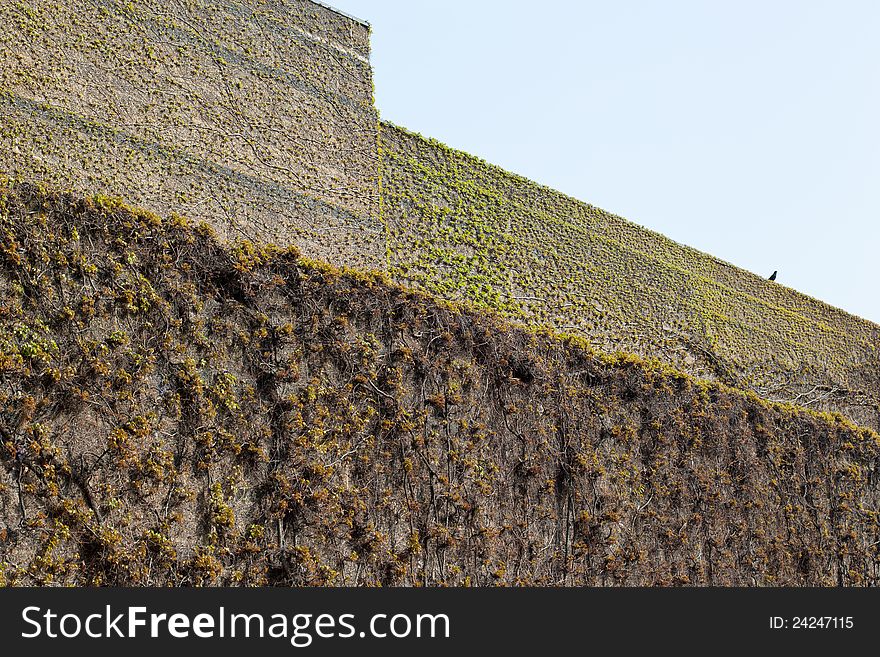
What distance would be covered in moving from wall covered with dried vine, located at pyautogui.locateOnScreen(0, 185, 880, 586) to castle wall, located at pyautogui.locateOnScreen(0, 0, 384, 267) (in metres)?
4.15

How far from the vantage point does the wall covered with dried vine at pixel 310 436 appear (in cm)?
500

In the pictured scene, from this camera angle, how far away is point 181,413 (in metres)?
5.51

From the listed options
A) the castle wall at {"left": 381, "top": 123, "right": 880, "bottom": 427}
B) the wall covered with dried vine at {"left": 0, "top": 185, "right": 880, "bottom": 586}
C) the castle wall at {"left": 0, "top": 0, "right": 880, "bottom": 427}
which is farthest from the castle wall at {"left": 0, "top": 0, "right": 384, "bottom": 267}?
the wall covered with dried vine at {"left": 0, "top": 185, "right": 880, "bottom": 586}

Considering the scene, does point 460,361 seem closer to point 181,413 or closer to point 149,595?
point 181,413

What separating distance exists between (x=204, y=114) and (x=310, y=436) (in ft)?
21.8

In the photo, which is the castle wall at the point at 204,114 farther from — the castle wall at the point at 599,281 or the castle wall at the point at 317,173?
the castle wall at the point at 599,281

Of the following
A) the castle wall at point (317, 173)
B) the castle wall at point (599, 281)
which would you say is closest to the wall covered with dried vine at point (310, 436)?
the castle wall at point (317, 173)

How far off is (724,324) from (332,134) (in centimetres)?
977

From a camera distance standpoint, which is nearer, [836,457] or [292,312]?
[292,312]

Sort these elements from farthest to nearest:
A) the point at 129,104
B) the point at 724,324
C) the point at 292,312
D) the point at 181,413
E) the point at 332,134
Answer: the point at 724,324 < the point at 332,134 < the point at 129,104 < the point at 292,312 < the point at 181,413

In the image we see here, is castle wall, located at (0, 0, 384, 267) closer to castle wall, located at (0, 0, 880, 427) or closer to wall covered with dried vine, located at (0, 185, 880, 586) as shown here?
castle wall, located at (0, 0, 880, 427)

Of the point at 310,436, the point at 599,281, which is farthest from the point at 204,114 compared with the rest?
the point at 599,281

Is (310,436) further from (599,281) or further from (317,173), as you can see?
(599,281)

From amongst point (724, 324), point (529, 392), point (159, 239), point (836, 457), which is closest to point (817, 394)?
point (724, 324)
